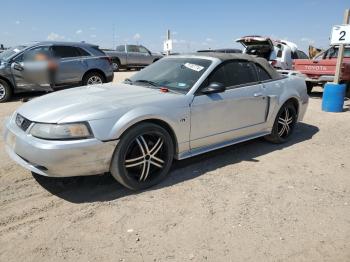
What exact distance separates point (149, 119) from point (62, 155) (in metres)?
1.02

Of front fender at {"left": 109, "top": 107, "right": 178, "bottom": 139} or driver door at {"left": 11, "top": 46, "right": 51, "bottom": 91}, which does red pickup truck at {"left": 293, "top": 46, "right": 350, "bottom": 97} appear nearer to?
driver door at {"left": 11, "top": 46, "right": 51, "bottom": 91}

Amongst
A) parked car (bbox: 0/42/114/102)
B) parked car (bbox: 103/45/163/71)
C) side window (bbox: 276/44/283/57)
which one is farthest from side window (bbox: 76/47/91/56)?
parked car (bbox: 103/45/163/71)

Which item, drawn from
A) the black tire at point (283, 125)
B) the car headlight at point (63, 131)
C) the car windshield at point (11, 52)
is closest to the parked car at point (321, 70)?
the black tire at point (283, 125)

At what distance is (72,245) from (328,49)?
39.2 ft

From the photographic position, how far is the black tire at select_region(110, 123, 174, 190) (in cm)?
366

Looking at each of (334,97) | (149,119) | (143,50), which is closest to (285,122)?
(149,119)

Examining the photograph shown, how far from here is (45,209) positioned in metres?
3.47

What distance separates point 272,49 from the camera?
45.1 ft

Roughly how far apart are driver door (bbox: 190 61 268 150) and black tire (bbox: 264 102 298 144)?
1.53 feet

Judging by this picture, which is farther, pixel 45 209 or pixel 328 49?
pixel 328 49

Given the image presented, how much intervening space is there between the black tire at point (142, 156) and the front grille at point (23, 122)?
0.98 m

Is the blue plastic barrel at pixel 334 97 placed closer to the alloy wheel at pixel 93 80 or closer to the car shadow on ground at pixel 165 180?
the car shadow on ground at pixel 165 180

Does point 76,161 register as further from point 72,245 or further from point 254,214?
point 254,214

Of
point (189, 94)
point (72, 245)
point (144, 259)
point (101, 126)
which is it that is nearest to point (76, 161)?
point (101, 126)
